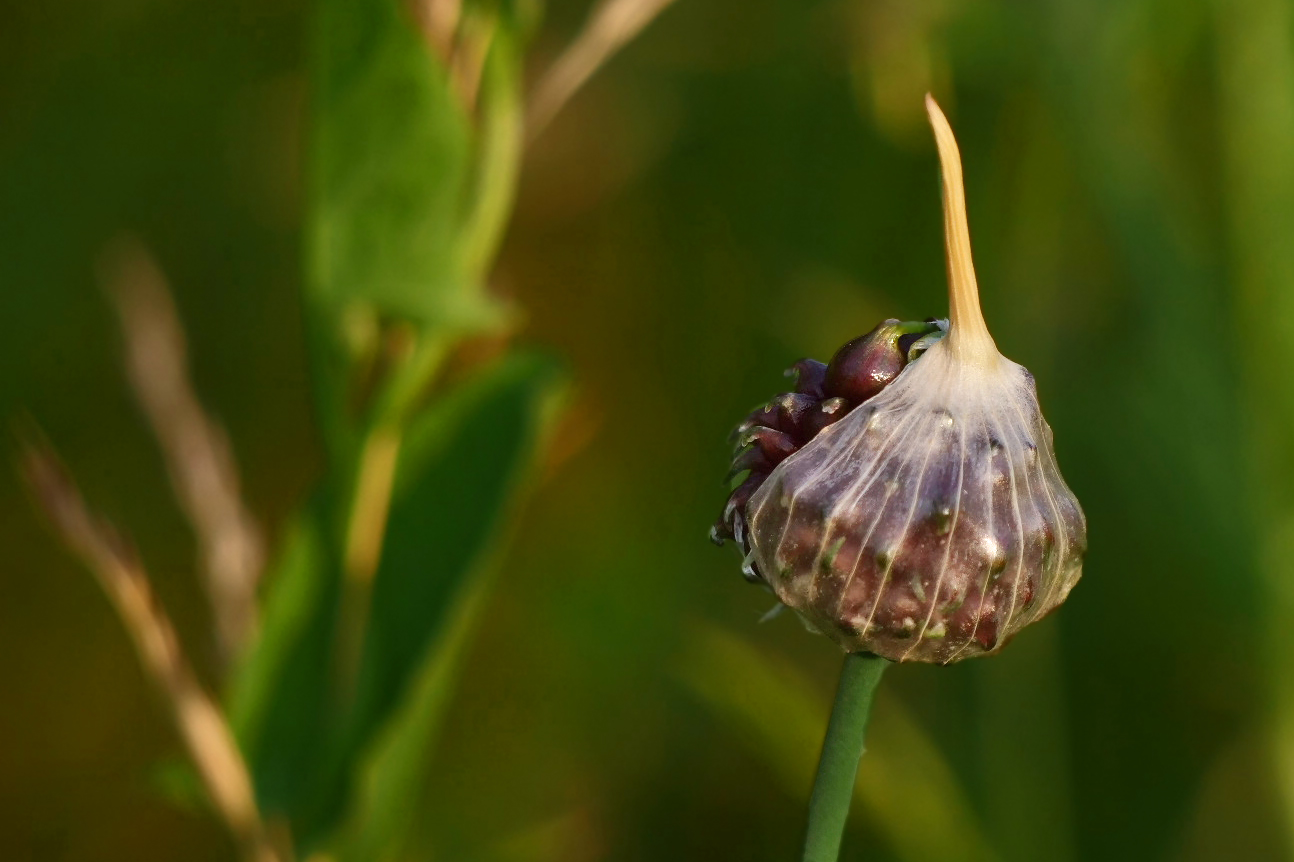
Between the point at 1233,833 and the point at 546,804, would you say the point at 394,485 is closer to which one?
the point at 546,804

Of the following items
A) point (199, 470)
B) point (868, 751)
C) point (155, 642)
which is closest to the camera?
point (155, 642)

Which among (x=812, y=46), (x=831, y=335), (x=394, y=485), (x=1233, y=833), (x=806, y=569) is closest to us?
(x=806, y=569)

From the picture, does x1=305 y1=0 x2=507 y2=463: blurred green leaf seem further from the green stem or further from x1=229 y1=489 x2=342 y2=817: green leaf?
the green stem

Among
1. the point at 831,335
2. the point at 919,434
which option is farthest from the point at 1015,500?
the point at 831,335

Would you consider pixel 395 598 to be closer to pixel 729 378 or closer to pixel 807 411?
pixel 807 411

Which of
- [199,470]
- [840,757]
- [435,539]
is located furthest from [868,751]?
[840,757]

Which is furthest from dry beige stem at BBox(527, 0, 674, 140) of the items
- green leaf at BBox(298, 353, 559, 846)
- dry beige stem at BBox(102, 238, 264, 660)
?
dry beige stem at BBox(102, 238, 264, 660)
